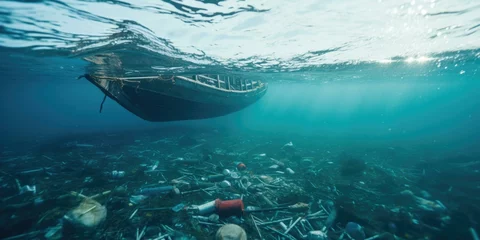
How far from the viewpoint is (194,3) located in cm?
506

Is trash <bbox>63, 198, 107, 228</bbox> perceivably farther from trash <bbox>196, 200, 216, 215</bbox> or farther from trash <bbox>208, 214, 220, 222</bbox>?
trash <bbox>208, 214, 220, 222</bbox>

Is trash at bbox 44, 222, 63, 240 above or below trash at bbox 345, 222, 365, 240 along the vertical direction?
below

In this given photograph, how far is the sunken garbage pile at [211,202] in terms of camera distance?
5582 millimetres

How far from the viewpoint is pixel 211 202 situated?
645cm

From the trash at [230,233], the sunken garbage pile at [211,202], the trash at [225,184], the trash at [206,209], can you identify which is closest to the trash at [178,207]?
the sunken garbage pile at [211,202]

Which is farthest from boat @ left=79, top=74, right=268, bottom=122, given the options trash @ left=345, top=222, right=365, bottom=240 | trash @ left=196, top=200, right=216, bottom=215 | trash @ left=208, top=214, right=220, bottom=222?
trash @ left=345, top=222, right=365, bottom=240

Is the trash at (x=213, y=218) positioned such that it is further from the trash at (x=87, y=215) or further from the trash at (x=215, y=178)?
the trash at (x=87, y=215)

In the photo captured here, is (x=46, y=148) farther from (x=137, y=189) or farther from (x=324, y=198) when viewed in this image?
(x=324, y=198)

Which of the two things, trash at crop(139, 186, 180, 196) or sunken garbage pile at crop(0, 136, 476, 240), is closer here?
sunken garbage pile at crop(0, 136, 476, 240)

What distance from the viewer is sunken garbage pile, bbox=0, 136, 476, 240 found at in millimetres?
5582

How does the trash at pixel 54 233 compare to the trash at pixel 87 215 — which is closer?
the trash at pixel 54 233

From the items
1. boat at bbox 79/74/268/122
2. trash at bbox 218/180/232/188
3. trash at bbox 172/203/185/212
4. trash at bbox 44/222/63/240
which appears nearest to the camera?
trash at bbox 44/222/63/240

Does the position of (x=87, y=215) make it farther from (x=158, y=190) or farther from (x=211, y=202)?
(x=211, y=202)

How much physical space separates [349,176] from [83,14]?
554 inches
